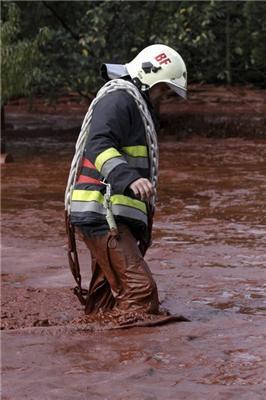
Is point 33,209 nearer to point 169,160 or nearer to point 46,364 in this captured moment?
point 169,160

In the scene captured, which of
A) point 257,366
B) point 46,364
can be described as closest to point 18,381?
point 46,364

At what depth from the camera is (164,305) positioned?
657 centimetres

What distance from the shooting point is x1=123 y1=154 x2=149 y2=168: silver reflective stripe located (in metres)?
5.96

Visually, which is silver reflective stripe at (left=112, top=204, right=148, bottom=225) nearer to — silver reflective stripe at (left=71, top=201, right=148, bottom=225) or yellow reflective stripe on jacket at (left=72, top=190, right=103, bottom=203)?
silver reflective stripe at (left=71, top=201, right=148, bottom=225)

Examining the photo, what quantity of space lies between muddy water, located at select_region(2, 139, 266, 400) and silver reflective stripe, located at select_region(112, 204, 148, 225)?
2.35 ft

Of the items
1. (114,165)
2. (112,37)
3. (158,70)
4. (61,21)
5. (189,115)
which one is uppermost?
(158,70)

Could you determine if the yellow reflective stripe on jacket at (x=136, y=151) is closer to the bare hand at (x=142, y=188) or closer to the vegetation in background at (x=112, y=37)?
the bare hand at (x=142, y=188)

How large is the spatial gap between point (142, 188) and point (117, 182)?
0.58ft

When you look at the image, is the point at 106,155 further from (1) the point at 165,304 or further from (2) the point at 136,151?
(1) the point at 165,304

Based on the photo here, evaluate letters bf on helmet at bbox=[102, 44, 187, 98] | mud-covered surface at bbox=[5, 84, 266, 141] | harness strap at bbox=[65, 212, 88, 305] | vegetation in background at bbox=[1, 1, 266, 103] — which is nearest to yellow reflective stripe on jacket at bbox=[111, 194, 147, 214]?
harness strap at bbox=[65, 212, 88, 305]

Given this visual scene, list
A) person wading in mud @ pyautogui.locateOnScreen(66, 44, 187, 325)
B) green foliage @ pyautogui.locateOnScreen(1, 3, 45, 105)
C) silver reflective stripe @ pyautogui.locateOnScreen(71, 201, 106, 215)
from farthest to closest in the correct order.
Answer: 1. green foliage @ pyautogui.locateOnScreen(1, 3, 45, 105)
2. silver reflective stripe @ pyautogui.locateOnScreen(71, 201, 106, 215)
3. person wading in mud @ pyautogui.locateOnScreen(66, 44, 187, 325)

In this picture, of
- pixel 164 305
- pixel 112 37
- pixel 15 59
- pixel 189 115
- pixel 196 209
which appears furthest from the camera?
pixel 189 115

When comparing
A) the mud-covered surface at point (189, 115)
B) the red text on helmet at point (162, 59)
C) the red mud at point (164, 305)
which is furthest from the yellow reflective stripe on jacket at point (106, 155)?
the mud-covered surface at point (189, 115)

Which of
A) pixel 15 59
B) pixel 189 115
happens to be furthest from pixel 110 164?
pixel 189 115
